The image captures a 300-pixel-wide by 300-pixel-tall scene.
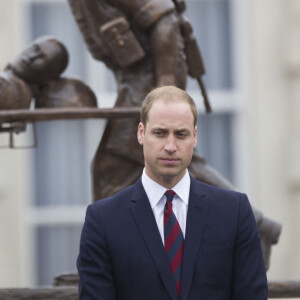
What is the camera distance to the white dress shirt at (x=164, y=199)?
2.56 m

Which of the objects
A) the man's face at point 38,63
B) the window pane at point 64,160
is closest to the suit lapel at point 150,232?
the man's face at point 38,63

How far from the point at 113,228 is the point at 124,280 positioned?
14 centimetres

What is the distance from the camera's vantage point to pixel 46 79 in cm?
454

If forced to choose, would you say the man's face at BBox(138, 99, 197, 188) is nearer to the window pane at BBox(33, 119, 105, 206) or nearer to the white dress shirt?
the white dress shirt

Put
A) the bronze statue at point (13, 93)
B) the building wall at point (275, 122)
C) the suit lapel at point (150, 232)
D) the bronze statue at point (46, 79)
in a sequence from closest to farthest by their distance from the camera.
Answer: the suit lapel at point (150, 232) → the bronze statue at point (13, 93) → the bronze statue at point (46, 79) → the building wall at point (275, 122)

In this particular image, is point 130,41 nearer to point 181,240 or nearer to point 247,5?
point 181,240

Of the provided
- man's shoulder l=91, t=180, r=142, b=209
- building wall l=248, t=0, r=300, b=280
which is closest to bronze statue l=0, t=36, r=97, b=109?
man's shoulder l=91, t=180, r=142, b=209

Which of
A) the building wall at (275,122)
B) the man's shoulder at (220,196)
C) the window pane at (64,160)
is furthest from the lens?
the window pane at (64,160)

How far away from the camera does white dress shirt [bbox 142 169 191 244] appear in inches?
101

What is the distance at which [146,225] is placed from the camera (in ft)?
8.34

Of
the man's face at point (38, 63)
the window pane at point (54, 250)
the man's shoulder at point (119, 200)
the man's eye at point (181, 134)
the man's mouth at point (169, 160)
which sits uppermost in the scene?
the man's face at point (38, 63)

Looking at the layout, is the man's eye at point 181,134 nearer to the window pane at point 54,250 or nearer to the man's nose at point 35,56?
the man's nose at point 35,56

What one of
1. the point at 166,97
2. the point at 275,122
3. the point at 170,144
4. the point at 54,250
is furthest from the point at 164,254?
the point at 54,250

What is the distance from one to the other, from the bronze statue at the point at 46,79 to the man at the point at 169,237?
1.91 m
